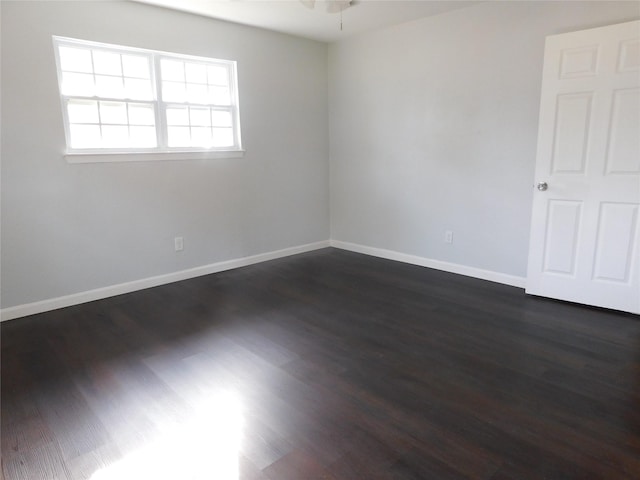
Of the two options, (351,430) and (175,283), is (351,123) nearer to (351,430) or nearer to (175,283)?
(175,283)

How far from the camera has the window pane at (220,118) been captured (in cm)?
423

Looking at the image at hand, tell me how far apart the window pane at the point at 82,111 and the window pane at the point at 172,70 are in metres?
0.71

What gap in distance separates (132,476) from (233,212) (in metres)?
3.09

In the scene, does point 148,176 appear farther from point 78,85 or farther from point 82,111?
point 78,85

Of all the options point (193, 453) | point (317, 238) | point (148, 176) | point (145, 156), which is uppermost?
point (145, 156)

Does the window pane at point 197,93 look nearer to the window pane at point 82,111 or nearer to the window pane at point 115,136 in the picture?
the window pane at point 115,136

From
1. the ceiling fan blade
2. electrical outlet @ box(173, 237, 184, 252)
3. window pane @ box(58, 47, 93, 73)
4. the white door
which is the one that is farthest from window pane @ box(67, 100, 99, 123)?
the white door

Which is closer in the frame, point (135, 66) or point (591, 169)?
point (591, 169)

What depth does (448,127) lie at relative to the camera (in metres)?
4.06

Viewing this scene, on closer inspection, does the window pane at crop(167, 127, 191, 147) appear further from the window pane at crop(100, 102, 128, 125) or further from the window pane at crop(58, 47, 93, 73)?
the window pane at crop(58, 47, 93, 73)

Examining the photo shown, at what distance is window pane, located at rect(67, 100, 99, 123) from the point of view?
3.33 metres

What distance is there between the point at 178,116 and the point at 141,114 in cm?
36

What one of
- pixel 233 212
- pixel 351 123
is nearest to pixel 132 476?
pixel 233 212

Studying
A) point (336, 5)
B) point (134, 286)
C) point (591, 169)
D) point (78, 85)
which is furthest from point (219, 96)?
point (591, 169)
